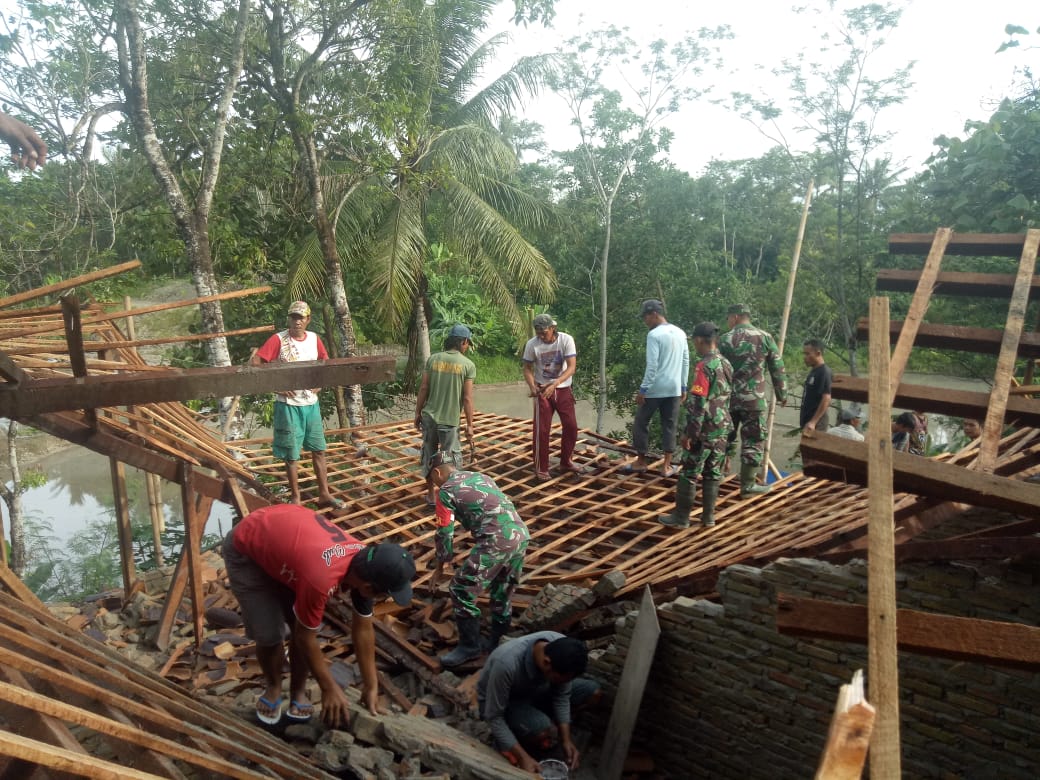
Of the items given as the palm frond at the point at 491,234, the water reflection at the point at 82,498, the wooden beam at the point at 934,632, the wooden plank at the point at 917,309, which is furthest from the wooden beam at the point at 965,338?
the water reflection at the point at 82,498

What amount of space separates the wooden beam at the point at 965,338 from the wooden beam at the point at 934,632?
5.15 ft

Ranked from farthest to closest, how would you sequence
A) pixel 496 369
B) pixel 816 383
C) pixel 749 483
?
pixel 496 369
pixel 749 483
pixel 816 383

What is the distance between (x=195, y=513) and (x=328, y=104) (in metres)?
6.55

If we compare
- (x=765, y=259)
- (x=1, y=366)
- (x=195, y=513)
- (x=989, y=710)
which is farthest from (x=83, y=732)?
(x=765, y=259)

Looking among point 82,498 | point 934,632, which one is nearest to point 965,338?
point 934,632

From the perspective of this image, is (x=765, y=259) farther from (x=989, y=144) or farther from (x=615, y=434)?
(x=989, y=144)

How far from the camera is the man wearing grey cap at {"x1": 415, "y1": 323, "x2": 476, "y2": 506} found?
540 cm

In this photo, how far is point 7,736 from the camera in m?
1.29

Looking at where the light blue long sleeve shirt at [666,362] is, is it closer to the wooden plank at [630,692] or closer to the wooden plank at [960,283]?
the wooden plank at [630,692]

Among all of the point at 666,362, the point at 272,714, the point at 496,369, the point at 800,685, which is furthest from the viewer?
the point at 496,369

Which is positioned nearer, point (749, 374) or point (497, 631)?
point (497, 631)

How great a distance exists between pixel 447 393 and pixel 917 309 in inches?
135

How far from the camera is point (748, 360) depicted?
5391 millimetres

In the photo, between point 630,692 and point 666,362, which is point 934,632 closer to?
point 630,692
